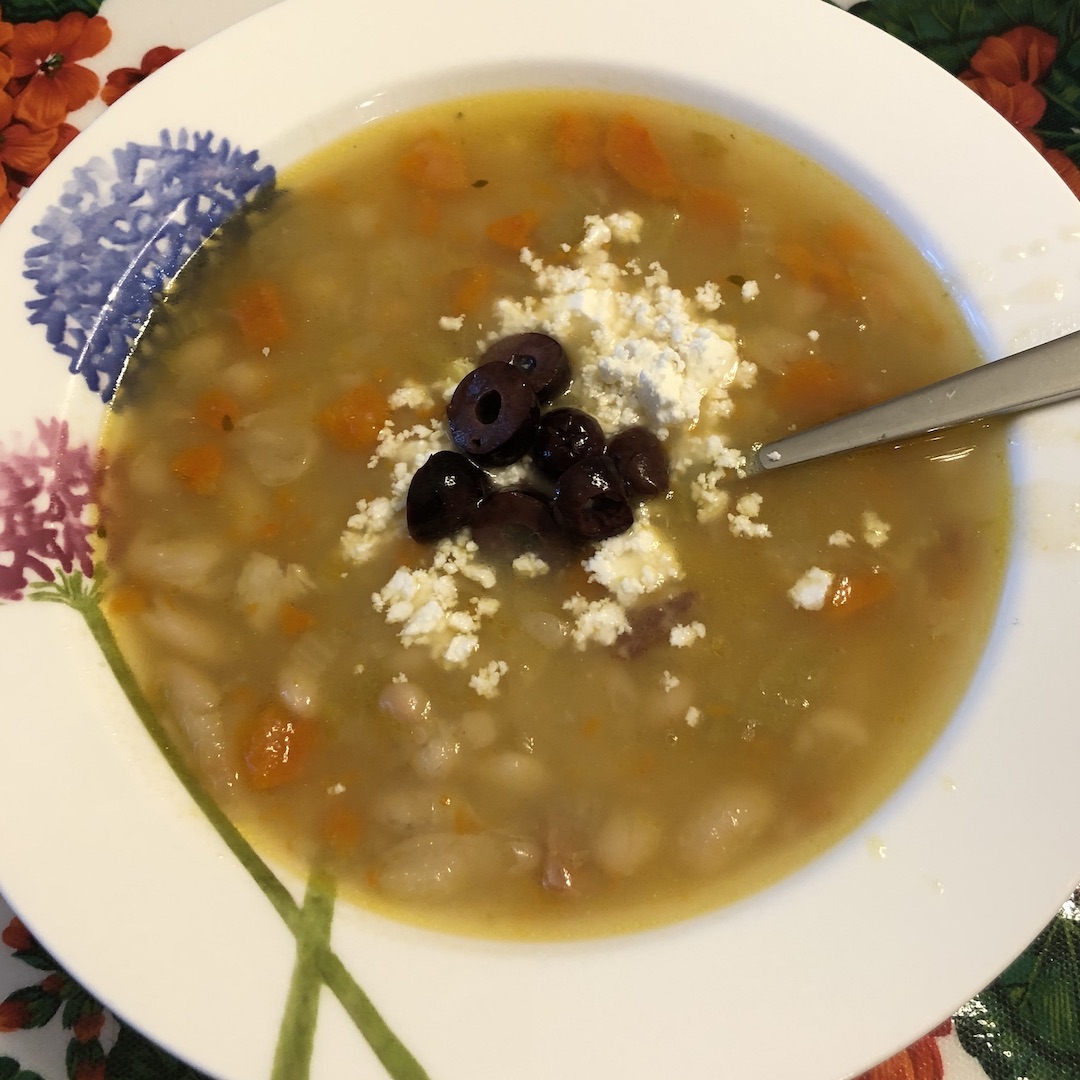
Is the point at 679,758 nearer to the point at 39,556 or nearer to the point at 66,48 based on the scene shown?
the point at 39,556

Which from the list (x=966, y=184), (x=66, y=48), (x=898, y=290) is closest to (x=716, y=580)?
(x=898, y=290)

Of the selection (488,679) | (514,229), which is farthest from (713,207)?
(488,679)

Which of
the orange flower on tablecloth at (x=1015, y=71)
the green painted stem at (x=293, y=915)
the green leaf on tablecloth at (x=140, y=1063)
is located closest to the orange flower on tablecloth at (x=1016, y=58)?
the orange flower on tablecloth at (x=1015, y=71)

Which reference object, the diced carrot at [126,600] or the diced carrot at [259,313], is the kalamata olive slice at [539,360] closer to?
the diced carrot at [259,313]

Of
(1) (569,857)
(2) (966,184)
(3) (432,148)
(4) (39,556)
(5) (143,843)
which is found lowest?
(1) (569,857)

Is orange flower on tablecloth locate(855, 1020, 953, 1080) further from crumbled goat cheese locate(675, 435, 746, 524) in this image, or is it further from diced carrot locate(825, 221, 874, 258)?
diced carrot locate(825, 221, 874, 258)

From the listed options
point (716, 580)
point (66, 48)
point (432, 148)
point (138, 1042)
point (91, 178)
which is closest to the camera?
point (138, 1042)
